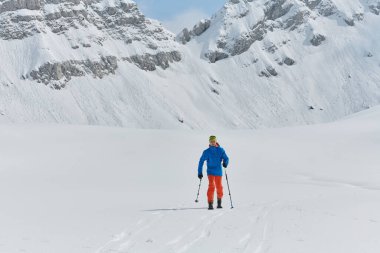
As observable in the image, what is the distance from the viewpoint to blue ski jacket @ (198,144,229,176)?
15.8 metres

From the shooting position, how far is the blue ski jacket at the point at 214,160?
1584cm

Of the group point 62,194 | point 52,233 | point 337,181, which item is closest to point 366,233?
point 52,233

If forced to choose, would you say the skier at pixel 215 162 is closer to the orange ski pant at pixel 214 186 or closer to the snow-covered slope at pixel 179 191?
the orange ski pant at pixel 214 186

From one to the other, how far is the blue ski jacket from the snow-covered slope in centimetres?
115

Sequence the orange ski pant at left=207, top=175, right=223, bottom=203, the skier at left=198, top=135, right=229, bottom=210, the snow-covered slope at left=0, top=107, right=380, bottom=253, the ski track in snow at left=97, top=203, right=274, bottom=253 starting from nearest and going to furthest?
the ski track in snow at left=97, top=203, right=274, bottom=253 < the snow-covered slope at left=0, top=107, right=380, bottom=253 < the orange ski pant at left=207, top=175, right=223, bottom=203 < the skier at left=198, top=135, right=229, bottom=210

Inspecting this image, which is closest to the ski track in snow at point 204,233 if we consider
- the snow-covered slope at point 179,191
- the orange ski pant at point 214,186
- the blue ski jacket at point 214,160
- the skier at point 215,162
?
the snow-covered slope at point 179,191

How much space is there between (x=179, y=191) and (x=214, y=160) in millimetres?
3439

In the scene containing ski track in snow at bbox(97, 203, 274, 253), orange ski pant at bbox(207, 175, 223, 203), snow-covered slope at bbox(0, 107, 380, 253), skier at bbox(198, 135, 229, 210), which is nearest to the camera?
ski track in snow at bbox(97, 203, 274, 253)

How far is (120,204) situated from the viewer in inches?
576

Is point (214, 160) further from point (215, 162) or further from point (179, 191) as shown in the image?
point (179, 191)

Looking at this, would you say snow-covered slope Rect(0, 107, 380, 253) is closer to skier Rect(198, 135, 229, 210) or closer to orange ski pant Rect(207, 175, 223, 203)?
orange ski pant Rect(207, 175, 223, 203)

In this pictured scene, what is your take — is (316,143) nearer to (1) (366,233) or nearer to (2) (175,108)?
(1) (366,233)

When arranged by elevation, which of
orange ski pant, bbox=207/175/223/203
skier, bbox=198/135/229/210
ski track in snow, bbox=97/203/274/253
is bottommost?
ski track in snow, bbox=97/203/274/253

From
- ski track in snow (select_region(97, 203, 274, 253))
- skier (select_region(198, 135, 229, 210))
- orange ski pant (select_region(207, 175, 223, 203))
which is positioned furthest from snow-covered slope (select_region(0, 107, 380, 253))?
skier (select_region(198, 135, 229, 210))
